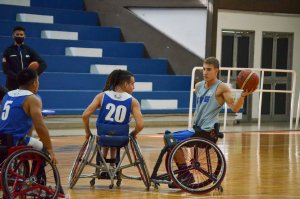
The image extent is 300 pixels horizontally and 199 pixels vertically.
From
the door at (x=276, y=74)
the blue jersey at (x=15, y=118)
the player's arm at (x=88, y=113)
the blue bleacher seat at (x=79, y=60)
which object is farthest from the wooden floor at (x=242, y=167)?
the door at (x=276, y=74)

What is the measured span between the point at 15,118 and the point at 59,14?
33.7ft

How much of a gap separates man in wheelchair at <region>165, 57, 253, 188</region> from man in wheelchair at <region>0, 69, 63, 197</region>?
4.48 feet

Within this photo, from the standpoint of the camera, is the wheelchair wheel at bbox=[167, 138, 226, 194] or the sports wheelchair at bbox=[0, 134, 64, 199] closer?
the sports wheelchair at bbox=[0, 134, 64, 199]

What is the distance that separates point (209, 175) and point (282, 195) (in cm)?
67

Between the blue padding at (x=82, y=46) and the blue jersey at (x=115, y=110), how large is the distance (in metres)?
7.42

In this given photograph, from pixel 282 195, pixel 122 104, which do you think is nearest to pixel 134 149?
pixel 122 104

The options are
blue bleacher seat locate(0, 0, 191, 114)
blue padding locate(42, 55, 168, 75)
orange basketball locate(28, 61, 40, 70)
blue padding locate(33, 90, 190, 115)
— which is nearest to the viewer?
orange basketball locate(28, 61, 40, 70)

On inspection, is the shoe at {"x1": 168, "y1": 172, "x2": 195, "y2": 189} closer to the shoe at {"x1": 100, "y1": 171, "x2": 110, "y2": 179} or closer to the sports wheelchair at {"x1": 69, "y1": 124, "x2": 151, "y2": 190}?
the sports wheelchair at {"x1": 69, "y1": 124, "x2": 151, "y2": 190}

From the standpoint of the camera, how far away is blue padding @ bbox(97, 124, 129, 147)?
695 centimetres

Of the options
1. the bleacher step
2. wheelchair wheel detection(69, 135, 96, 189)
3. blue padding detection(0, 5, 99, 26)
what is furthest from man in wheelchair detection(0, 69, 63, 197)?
blue padding detection(0, 5, 99, 26)

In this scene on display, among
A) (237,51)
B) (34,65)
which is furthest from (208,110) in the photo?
(237,51)

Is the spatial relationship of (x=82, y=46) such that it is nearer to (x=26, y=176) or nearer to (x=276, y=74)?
(x=276, y=74)

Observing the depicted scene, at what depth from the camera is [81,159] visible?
7.01 metres

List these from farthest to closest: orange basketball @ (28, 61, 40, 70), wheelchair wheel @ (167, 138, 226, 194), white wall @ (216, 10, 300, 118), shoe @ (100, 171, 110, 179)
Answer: white wall @ (216, 10, 300, 118)
orange basketball @ (28, 61, 40, 70)
shoe @ (100, 171, 110, 179)
wheelchair wheel @ (167, 138, 226, 194)
